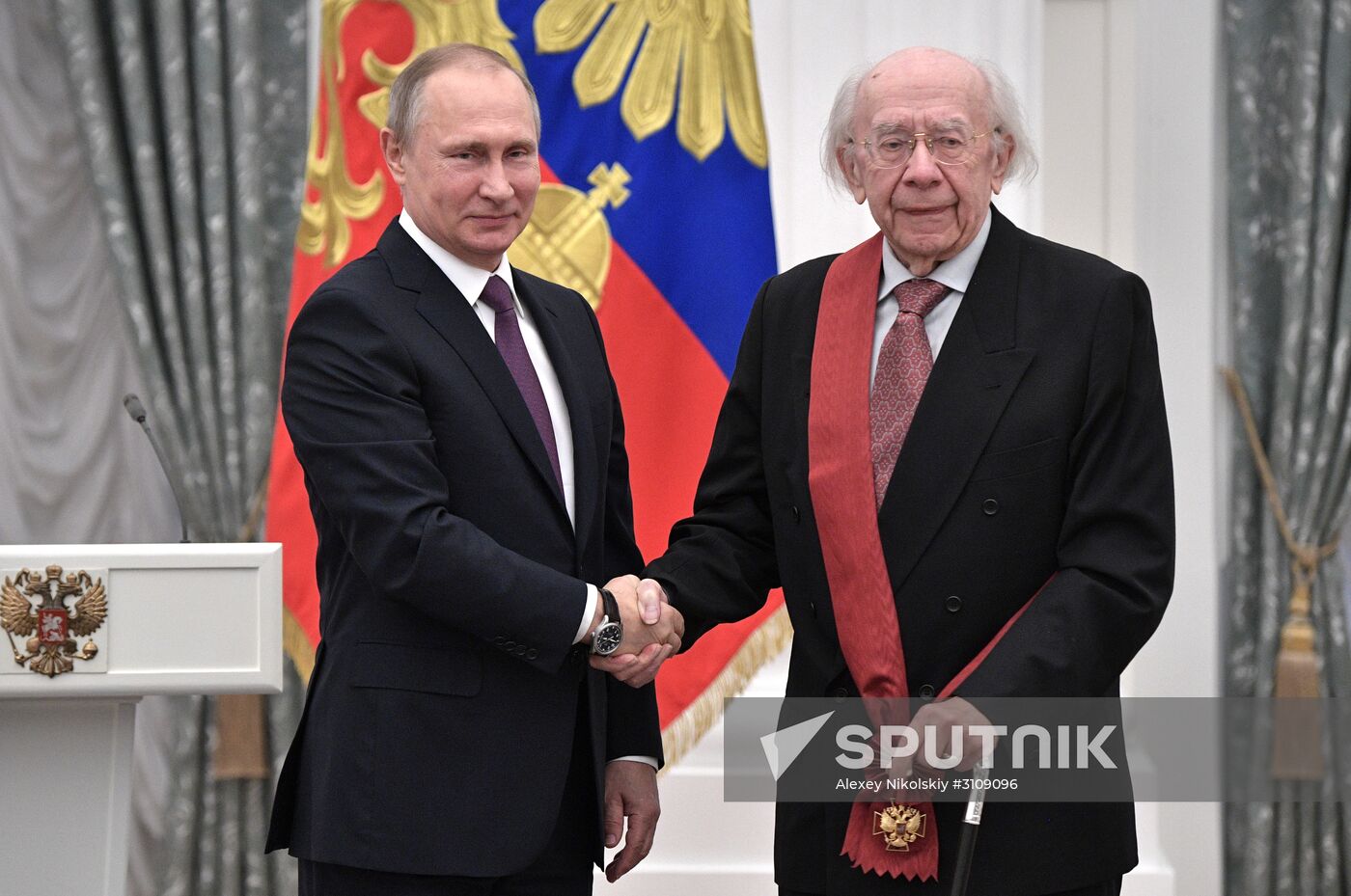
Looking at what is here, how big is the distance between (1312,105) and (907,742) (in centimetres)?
268

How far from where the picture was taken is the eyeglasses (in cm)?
208

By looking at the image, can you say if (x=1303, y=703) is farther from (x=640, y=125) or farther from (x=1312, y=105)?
(x=640, y=125)

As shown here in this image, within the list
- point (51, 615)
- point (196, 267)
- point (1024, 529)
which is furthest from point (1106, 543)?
point (196, 267)

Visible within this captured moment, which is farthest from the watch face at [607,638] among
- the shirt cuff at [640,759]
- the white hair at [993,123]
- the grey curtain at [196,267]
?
the grey curtain at [196,267]

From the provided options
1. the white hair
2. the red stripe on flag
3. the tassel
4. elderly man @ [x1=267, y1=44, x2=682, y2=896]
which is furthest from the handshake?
the tassel

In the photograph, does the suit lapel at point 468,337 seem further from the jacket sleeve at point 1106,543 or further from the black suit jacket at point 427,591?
the jacket sleeve at point 1106,543

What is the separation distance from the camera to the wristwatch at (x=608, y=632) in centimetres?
207

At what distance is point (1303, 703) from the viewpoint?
12.6ft

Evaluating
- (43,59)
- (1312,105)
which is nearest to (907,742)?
(1312,105)

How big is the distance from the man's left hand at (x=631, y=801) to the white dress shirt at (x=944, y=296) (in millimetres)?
717

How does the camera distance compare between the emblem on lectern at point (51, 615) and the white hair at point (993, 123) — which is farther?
the white hair at point (993, 123)

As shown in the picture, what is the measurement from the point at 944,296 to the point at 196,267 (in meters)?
2.41
